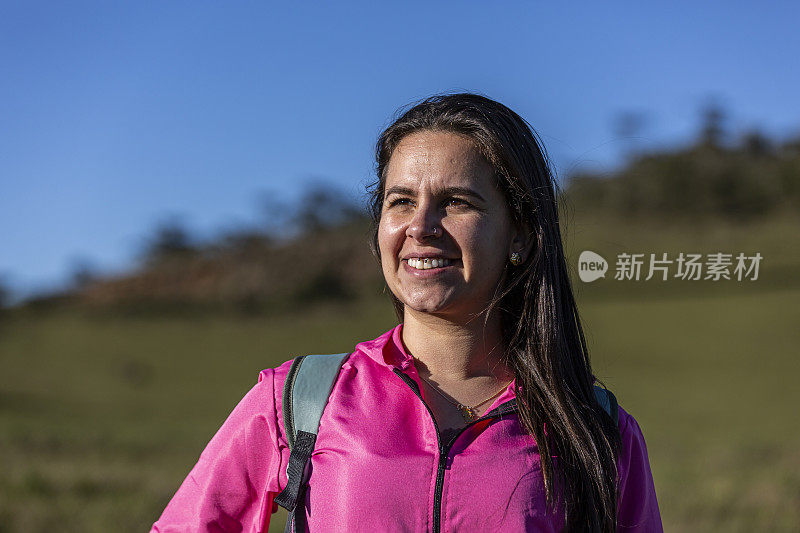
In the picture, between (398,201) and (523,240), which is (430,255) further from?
(523,240)

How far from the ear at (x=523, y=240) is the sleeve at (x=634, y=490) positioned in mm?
436

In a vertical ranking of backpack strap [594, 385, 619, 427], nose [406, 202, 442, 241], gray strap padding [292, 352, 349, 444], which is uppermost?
nose [406, 202, 442, 241]

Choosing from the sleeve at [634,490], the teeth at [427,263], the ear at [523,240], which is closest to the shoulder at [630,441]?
the sleeve at [634,490]

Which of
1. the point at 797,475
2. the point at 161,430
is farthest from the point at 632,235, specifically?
the point at 797,475

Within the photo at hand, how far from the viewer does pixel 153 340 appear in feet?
68.3

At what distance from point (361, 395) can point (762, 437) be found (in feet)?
36.3

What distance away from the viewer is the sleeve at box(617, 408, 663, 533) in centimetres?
182

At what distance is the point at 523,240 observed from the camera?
1914mm

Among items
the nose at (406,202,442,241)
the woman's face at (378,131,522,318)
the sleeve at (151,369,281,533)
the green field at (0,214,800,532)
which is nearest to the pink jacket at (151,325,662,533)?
the sleeve at (151,369,281,533)

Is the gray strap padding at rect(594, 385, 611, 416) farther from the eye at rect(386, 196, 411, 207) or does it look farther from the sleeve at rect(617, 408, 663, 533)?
the eye at rect(386, 196, 411, 207)

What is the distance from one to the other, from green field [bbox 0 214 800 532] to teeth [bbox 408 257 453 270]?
85cm

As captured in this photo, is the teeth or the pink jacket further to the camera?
the teeth

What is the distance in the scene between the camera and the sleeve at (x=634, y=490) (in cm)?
182

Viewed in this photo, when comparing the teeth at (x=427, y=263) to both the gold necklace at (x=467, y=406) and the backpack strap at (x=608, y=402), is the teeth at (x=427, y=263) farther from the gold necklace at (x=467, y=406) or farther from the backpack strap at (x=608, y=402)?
the backpack strap at (x=608, y=402)
